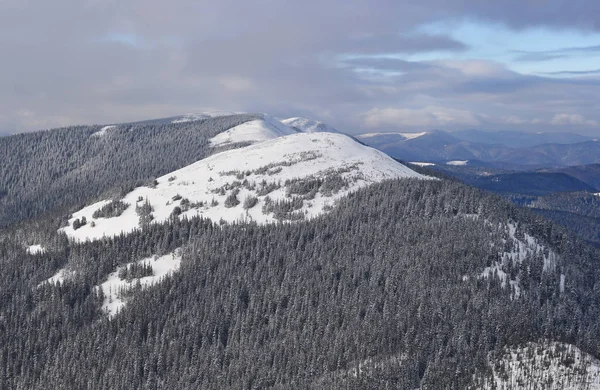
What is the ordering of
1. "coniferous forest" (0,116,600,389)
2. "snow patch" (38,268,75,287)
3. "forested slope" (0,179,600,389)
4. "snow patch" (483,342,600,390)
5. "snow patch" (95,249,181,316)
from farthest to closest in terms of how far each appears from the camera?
"snow patch" (38,268,75,287) < "snow patch" (95,249,181,316) < "forested slope" (0,179,600,389) < "coniferous forest" (0,116,600,389) < "snow patch" (483,342,600,390)

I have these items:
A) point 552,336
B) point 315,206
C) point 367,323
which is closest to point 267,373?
point 367,323

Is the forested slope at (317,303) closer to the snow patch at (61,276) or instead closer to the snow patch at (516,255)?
the snow patch at (516,255)

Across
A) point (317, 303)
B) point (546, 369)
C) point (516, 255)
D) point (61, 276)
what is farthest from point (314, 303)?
point (61, 276)

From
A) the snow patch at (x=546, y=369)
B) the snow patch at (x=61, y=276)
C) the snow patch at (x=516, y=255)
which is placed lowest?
the snow patch at (x=546, y=369)

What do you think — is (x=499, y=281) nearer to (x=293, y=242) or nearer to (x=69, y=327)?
(x=293, y=242)

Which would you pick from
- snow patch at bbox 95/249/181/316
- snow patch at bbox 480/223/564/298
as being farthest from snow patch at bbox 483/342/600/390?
snow patch at bbox 95/249/181/316

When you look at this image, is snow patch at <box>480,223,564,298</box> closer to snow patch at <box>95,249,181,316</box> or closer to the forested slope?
the forested slope

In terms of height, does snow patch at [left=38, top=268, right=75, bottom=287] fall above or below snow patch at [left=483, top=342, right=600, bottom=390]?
A: above

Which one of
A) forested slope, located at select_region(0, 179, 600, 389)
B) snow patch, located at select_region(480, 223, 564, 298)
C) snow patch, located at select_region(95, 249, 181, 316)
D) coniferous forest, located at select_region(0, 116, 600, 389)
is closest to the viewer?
coniferous forest, located at select_region(0, 116, 600, 389)

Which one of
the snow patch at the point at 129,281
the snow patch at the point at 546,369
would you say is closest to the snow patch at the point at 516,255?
the snow patch at the point at 546,369

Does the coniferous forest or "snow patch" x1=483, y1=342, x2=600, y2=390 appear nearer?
"snow patch" x1=483, y1=342, x2=600, y2=390
